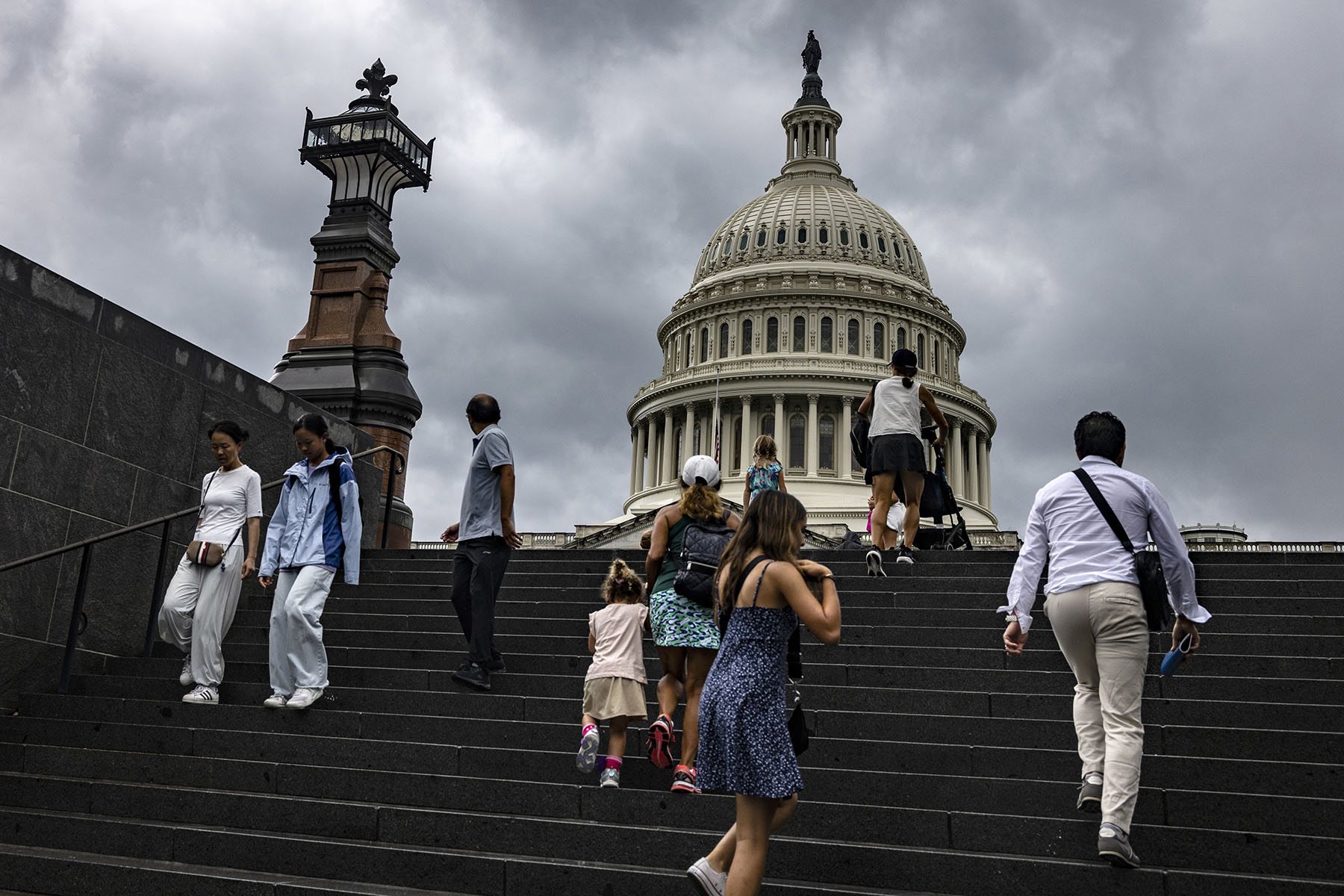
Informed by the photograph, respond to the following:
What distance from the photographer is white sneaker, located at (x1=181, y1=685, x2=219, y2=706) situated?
7648 millimetres

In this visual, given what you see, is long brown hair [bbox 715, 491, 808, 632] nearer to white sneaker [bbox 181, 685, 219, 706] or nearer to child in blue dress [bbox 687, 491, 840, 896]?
child in blue dress [bbox 687, 491, 840, 896]

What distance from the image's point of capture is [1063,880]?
16.4 ft

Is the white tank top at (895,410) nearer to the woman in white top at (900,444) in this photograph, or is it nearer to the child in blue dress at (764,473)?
the woman in white top at (900,444)

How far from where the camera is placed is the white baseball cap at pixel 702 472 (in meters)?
6.73

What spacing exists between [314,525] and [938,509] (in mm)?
5941

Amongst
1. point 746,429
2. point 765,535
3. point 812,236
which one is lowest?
point 765,535

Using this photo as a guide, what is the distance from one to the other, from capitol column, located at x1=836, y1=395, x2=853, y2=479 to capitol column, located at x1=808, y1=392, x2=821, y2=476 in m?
1.18

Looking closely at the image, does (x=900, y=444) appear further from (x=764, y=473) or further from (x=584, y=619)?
(x=584, y=619)

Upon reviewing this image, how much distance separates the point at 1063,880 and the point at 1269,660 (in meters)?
3.62

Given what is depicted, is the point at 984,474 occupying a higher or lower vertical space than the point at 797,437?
lower

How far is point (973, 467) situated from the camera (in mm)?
73125

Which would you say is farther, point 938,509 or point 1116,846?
point 938,509

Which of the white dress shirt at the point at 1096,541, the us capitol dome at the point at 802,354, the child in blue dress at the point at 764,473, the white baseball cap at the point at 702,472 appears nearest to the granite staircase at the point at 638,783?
the white dress shirt at the point at 1096,541

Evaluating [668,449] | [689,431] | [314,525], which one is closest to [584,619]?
[314,525]
